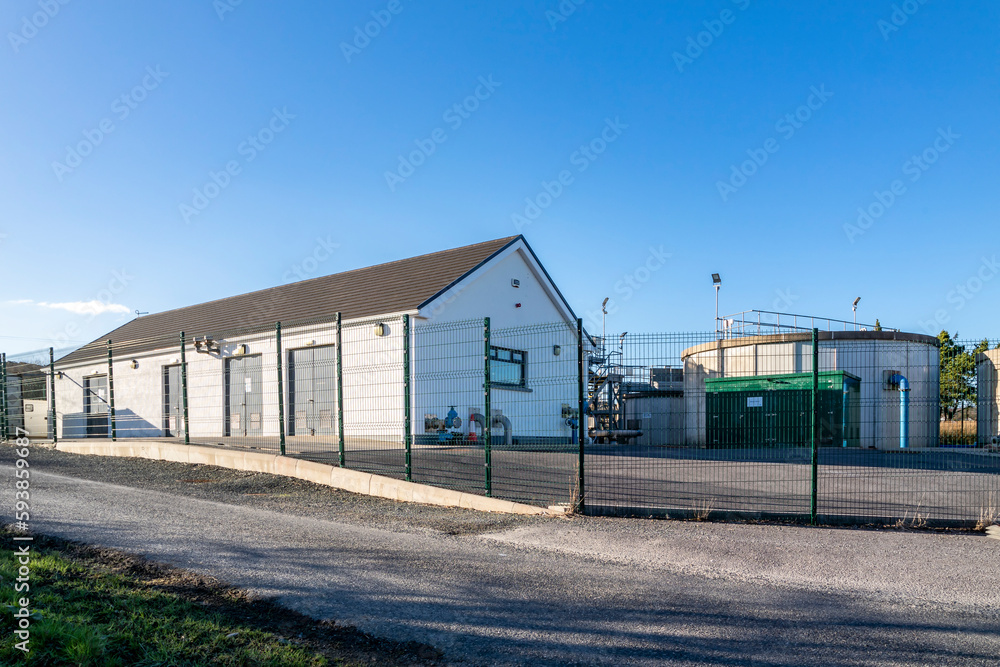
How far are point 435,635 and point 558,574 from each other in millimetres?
1732

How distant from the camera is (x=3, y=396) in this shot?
1831 centimetres

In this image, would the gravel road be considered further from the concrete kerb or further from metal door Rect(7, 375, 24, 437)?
metal door Rect(7, 375, 24, 437)

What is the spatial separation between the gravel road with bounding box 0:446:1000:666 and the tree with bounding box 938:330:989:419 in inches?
79.6

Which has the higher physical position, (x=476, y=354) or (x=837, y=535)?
(x=476, y=354)

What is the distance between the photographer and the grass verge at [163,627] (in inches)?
144

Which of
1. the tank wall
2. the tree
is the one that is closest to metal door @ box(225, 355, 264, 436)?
the tank wall

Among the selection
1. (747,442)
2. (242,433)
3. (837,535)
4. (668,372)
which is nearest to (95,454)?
(242,433)

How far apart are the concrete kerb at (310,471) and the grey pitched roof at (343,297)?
2938 mm

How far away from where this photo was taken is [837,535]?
Result: 7.41m

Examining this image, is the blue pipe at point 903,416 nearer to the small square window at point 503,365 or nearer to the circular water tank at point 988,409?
the circular water tank at point 988,409

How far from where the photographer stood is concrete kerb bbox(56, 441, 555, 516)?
9.15 metres

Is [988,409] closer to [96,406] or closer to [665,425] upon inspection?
[665,425]

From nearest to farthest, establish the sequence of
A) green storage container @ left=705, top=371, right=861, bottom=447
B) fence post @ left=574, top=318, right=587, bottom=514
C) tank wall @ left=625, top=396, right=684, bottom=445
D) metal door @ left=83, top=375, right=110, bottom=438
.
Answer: fence post @ left=574, top=318, right=587, bottom=514 → tank wall @ left=625, top=396, right=684, bottom=445 → green storage container @ left=705, top=371, right=861, bottom=447 → metal door @ left=83, top=375, right=110, bottom=438

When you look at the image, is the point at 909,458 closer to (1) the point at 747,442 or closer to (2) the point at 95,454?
(1) the point at 747,442
